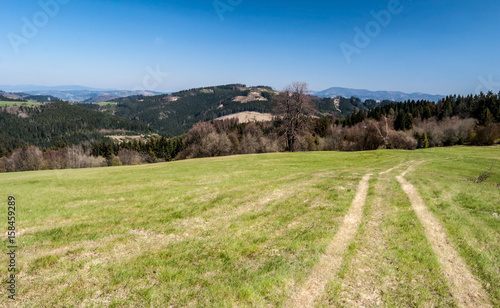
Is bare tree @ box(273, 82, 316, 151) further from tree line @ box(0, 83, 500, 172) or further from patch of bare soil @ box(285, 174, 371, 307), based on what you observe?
patch of bare soil @ box(285, 174, 371, 307)

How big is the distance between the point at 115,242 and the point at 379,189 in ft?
54.2

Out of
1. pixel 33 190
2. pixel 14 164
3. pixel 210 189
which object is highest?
pixel 210 189

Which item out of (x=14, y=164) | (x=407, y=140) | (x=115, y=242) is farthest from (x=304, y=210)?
(x=14, y=164)

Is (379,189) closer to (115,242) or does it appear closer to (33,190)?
(115,242)

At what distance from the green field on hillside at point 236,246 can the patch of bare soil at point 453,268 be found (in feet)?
0.58

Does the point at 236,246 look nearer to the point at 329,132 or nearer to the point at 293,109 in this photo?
the point at 293,109

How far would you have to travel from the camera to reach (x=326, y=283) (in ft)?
23.2

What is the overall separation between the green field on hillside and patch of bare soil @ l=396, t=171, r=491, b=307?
0.58 feet

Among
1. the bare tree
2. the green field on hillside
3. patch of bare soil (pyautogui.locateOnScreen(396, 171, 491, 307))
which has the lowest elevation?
the green field on hillside

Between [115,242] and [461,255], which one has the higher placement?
[461,255]

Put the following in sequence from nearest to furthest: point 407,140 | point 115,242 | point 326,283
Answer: point 326,283 < point 115,242 < point 407,140

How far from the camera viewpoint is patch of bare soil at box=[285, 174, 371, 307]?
648 centimetres

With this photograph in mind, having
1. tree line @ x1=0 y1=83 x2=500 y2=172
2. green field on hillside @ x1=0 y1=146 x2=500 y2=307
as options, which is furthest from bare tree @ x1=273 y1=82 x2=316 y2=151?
green field on hillside @ x1=0 y1=146 x2=500 y2=307

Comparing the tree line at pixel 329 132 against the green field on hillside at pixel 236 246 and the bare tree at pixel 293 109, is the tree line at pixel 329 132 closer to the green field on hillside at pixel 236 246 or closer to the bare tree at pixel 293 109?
the bare tree at pixel 293 109
